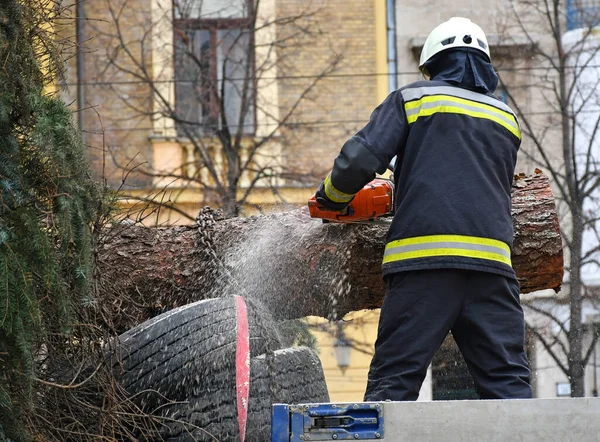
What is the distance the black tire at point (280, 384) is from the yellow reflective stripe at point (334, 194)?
63 centimetres

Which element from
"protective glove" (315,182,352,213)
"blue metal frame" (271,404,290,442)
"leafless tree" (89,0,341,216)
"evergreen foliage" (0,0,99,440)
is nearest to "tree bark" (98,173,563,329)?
"protective glove" (315,182,352,213)

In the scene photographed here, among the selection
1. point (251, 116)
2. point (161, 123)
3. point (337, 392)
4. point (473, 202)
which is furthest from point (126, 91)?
point (473, 202)

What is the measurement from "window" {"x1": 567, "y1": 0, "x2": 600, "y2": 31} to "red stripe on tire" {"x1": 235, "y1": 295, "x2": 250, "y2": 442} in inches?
425

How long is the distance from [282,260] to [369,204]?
0.70 meters

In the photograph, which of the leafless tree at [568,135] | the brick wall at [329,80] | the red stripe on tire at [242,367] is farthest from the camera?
the brick wall at [329,80]

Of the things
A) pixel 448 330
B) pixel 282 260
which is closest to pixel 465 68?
pixel 448 330

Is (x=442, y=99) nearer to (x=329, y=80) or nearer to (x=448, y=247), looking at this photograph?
(x=448, y=247)

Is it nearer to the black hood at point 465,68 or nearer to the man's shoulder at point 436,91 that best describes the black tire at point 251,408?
the man's shoulder at point 436,91

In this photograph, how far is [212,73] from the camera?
14.7 metres

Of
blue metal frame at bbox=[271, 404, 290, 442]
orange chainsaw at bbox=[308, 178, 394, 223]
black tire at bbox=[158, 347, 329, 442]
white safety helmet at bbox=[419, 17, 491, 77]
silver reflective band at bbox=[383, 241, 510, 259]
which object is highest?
white safety helmet at bbox=[419, 17, 491, 77]

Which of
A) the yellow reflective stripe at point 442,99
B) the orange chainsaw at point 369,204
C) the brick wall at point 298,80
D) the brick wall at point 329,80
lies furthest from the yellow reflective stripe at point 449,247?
the brick wall at point 329,80

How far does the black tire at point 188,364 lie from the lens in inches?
150

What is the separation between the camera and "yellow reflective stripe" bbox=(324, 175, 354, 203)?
430cm

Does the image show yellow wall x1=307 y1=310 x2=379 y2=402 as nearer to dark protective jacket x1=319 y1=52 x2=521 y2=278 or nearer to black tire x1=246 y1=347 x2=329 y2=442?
black tire x1=246 y1=347 x2=329 y2=442
